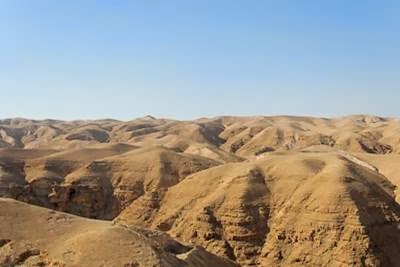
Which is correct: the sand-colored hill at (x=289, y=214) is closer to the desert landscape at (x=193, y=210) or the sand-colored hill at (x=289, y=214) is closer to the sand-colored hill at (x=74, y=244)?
the desert landscape at (x=193, y=210)

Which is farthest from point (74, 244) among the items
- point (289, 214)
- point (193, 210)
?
point (193, 210)

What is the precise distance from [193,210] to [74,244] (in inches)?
1083

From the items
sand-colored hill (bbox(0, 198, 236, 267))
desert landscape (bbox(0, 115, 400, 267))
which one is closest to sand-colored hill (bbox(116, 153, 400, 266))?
desert landscape (bbox(0, 115, 400, 267))

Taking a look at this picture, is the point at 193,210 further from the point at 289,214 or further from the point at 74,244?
the point at 74,244

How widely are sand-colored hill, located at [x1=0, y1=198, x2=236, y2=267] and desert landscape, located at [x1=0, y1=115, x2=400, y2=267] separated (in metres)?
0.05

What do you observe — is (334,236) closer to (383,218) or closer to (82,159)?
(383,218)

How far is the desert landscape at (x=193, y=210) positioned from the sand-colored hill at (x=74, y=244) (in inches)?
2.1

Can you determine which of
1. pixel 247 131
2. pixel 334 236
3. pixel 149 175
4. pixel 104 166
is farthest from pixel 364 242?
pixel 247 131

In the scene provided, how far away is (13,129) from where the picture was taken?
168 metres

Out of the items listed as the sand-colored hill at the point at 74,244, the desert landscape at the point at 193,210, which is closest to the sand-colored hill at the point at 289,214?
the desert landscape at the point at 193,210

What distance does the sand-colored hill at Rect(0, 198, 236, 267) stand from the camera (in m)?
24.2

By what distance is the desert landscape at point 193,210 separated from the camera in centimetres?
2611

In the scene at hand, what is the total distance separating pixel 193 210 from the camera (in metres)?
52.2

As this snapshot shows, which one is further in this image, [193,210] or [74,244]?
[193,210]
